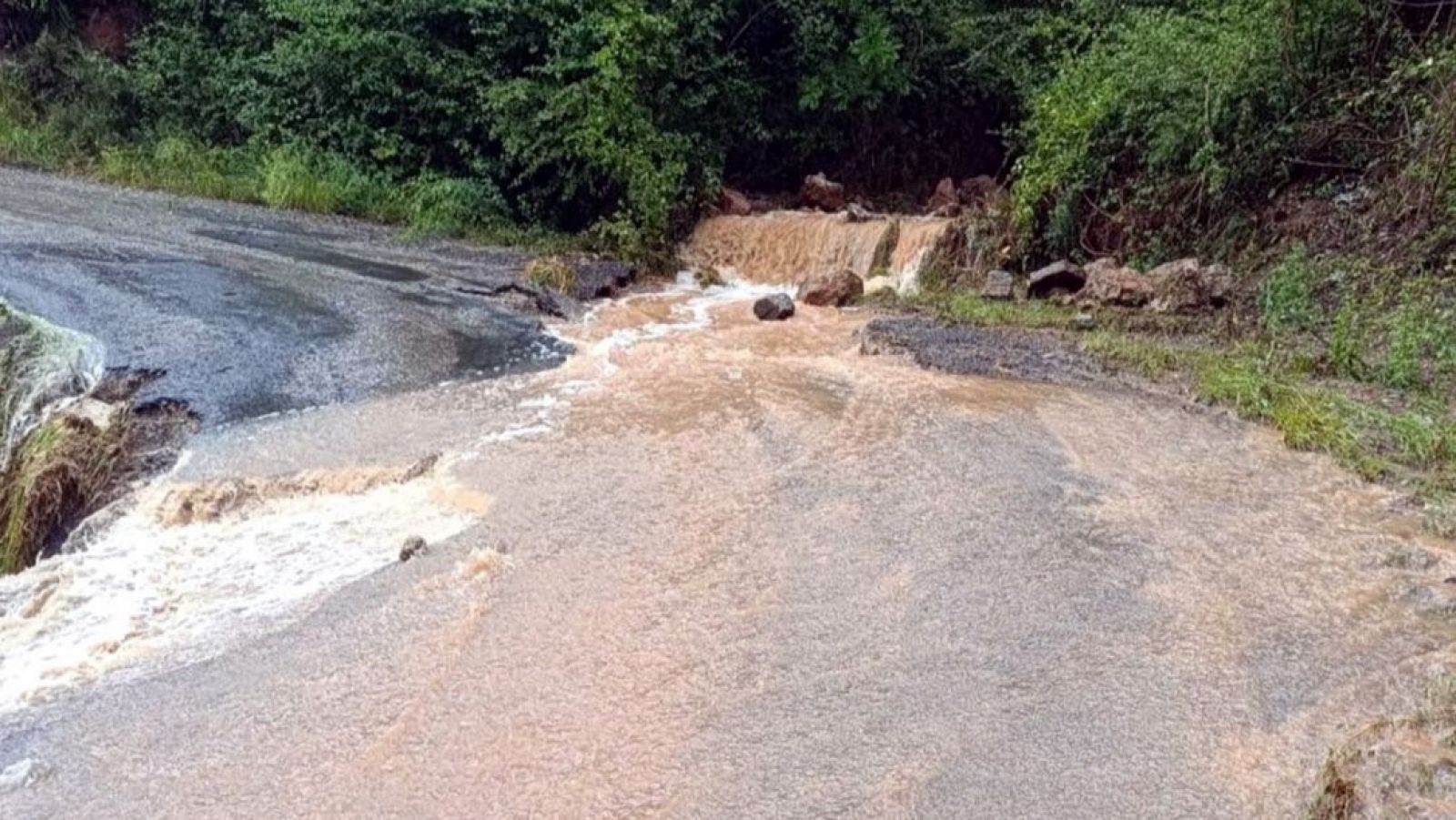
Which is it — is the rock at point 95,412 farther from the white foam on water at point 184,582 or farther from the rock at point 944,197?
the rock at point 944,197

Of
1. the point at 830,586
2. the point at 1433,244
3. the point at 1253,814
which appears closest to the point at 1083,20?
the point at 1433,244

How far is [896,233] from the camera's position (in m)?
13.1

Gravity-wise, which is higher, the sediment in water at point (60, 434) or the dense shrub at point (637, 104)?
the dense shrub at point (637, 104)

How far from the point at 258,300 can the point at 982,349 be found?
5.74 meters

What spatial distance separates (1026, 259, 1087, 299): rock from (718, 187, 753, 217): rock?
4.60 m

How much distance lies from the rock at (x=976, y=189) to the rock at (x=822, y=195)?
1.64 meters

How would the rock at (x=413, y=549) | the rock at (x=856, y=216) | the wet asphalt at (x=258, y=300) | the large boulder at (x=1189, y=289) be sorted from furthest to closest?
the rock at (x=856, y=216), the large boulder at (x=1189, y=289), the wet asphalt at (x=258, y=300), the rock at (x=413, y=549)

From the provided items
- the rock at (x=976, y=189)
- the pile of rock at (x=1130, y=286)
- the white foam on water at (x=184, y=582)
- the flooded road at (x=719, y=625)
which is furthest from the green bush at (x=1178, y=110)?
the white foam on water at (x=184, y=582)

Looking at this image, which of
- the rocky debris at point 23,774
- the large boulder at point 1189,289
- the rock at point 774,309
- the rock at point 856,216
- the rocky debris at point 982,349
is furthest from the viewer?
the rock at point 856,216

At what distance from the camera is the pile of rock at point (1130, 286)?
10188 mm

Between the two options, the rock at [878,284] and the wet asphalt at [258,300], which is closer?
the wet asphalt at [258,300]

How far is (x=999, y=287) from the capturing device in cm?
1140

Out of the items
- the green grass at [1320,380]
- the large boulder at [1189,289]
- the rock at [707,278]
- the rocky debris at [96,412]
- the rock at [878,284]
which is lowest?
the rocky debris at [96,412]

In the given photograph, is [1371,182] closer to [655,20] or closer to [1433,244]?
[1433,244]
